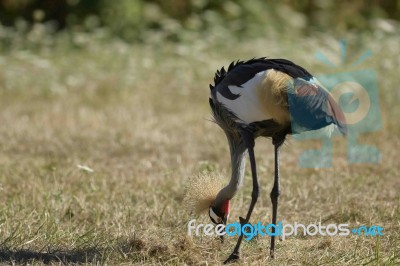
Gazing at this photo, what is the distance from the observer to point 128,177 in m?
6.43

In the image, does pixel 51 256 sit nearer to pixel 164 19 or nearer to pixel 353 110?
pixel 353 110

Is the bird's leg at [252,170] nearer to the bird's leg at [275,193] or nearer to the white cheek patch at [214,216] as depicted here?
the bird's leg at [275,193]

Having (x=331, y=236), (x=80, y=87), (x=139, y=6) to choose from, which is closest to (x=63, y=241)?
(x=331, y=236)

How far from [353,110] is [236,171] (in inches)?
39.1

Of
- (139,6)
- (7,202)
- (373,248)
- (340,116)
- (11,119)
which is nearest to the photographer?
(340,116)

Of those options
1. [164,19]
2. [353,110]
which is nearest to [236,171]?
[353,110]

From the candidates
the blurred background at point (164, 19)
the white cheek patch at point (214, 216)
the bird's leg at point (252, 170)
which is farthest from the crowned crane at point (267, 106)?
the blurred background at point (164, 19)

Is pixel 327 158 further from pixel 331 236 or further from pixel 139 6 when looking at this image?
pixel 139 6

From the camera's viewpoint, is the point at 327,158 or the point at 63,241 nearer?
the point at 63,241

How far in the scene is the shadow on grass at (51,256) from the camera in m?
4.22

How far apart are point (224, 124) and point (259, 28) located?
820cm

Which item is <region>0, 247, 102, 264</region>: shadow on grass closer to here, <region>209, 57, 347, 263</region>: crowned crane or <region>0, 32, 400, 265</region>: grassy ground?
<region>0, 32, 400, 265</region>: grassy ground

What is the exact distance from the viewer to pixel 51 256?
4.29 m

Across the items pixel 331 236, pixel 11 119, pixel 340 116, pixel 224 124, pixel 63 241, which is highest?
pixel 340 116
